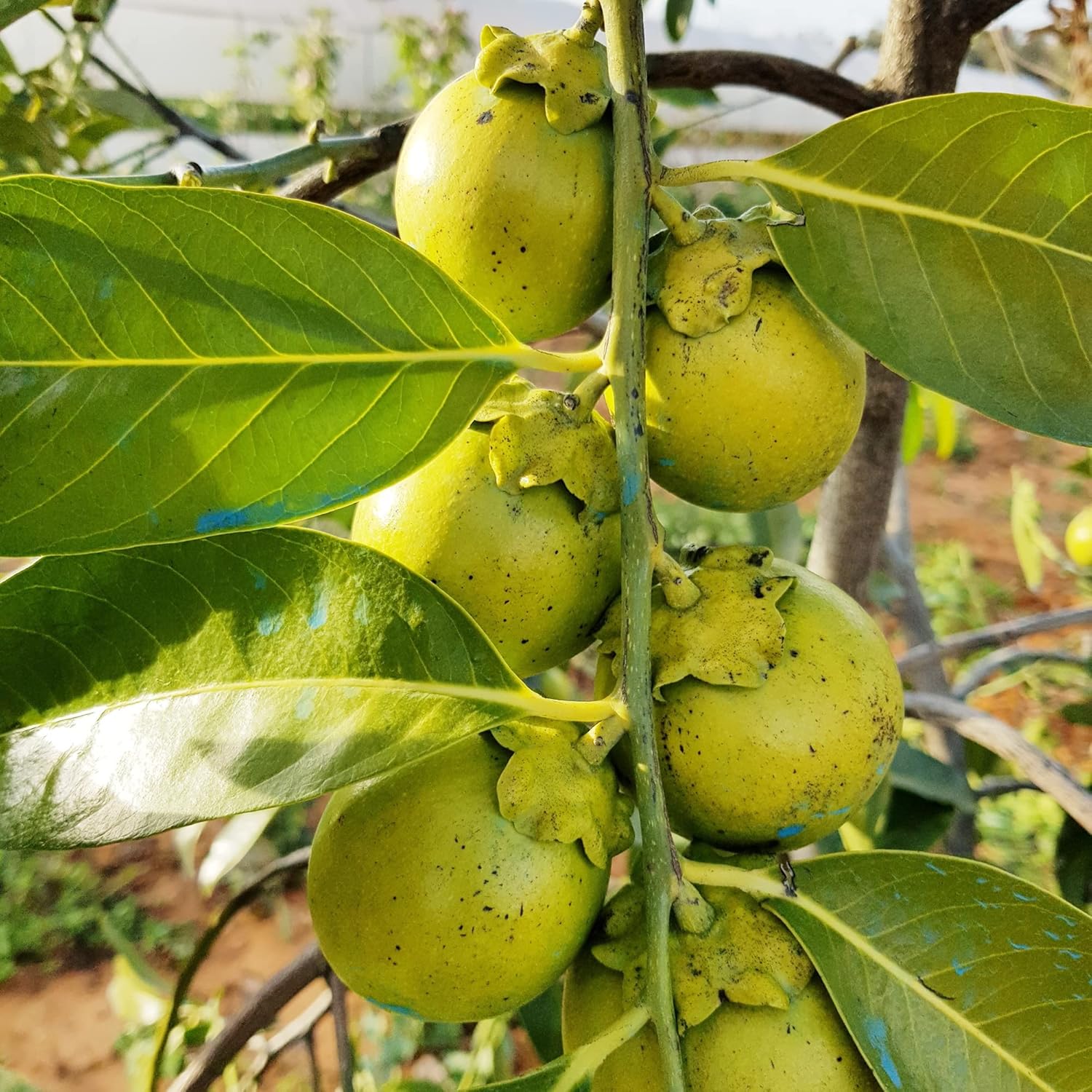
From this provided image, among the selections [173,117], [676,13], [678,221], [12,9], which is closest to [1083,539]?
[676,13]

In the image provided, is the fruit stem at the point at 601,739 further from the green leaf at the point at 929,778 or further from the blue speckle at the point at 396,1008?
the green leaf at the point at 929,778

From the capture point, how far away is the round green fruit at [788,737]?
660 mm

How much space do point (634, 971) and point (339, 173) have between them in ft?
2.35

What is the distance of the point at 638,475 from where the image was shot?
64 centimetres

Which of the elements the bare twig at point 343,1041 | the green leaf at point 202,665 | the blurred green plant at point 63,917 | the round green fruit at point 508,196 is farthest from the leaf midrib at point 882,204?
the blurred green plant at point 63,917

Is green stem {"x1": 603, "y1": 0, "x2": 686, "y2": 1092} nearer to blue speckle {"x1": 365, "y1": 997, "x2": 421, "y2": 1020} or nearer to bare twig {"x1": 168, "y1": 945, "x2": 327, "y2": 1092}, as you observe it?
blue speckle {"x1": 365, "y1": 997, "x2": 421, "y2": 1020}

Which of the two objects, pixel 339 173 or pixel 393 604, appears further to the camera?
pixel 339 173

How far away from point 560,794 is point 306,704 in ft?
0.60

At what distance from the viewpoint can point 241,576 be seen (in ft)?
1.96

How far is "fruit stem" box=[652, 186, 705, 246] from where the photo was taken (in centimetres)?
71

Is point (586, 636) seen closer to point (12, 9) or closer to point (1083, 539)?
point (12, 9)

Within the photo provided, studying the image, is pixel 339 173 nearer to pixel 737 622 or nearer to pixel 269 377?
pixel 269 377

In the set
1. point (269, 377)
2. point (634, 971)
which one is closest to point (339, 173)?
point (269, 377)

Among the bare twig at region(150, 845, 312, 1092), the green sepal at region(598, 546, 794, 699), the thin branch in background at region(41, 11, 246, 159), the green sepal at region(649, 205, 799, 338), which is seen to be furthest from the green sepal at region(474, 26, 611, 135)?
the thin branch in background at region(41, 11, 246, 159)
